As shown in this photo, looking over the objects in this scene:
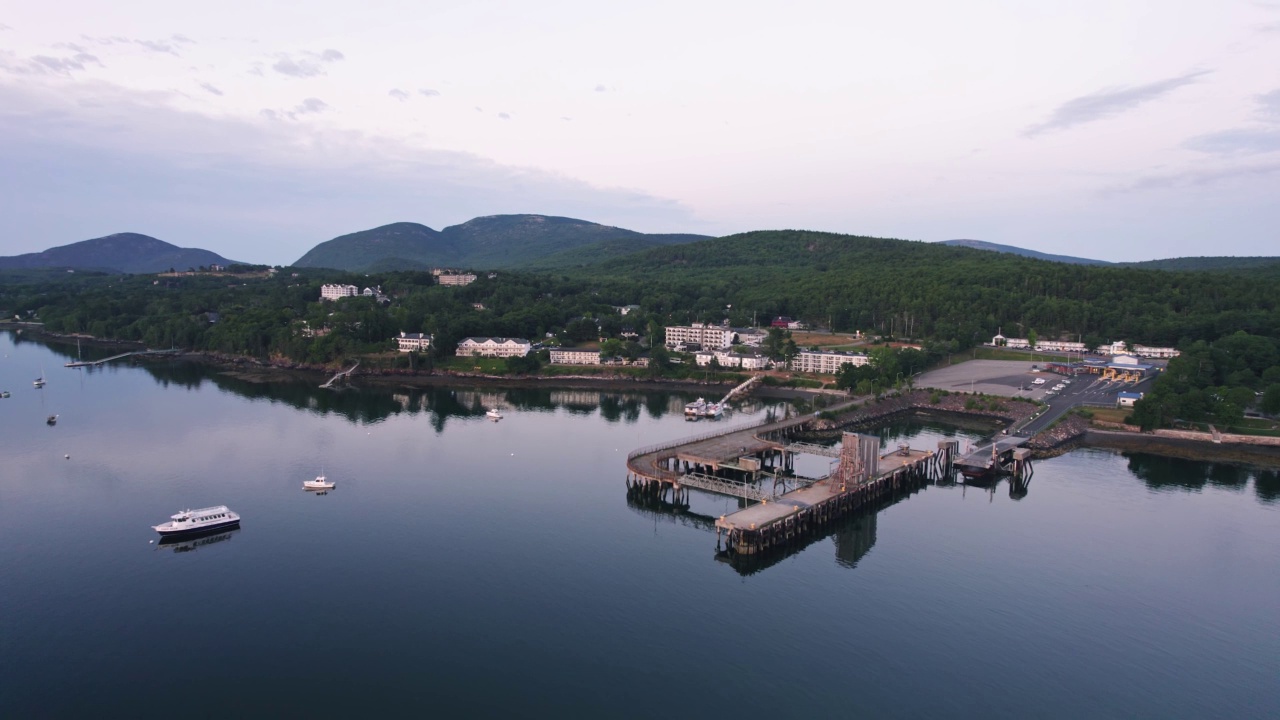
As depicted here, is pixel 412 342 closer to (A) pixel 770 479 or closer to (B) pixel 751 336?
(B) pixel 751 336

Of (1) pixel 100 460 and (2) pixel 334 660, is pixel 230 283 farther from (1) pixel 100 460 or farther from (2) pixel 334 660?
(2) pixel 334 660

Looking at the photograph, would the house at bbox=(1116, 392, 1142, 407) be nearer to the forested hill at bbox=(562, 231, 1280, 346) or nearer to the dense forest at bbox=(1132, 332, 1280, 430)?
the dense forest at bbox=(1132, 332, 1280, 430)

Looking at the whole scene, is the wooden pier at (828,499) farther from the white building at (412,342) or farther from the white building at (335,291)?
the white building at (335,291)

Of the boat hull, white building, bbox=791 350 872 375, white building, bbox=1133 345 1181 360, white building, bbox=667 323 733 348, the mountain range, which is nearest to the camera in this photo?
the boat hull

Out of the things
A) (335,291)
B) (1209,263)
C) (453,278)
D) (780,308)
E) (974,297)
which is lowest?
(780,308)

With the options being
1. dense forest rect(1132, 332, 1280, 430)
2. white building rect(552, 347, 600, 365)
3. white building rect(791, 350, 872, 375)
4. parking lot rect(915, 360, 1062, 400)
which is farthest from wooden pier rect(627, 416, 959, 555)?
white building rect(552, 347, 600, 365)

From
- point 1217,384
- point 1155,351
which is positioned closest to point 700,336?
point 1155,351

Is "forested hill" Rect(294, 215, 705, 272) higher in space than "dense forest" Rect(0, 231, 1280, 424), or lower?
higher
